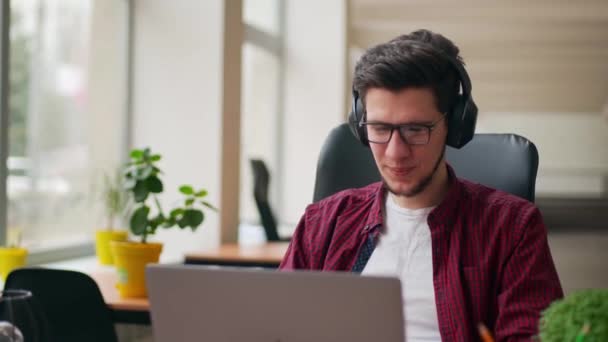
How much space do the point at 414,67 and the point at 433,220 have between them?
292 millimetres

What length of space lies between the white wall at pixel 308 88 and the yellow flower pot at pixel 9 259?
9.76 ft

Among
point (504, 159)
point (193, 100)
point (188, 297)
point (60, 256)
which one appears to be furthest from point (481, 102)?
point (188, 297)

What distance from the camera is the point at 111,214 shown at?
10.5 ft

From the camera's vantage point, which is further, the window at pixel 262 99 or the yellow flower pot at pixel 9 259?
the window at pixel 262 99

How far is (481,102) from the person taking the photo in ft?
30.0

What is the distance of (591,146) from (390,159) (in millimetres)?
9349

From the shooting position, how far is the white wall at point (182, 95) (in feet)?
11.5

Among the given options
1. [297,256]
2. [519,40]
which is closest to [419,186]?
[297,256]

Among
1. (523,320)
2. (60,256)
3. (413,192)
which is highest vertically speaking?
(413,192)

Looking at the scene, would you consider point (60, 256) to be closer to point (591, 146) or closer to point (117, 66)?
point (117, 66)

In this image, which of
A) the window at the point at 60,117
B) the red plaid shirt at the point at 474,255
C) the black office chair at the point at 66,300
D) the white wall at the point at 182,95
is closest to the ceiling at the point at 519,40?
the white wall at the point at 182,95

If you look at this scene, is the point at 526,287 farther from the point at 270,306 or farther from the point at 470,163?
the point at 270,306

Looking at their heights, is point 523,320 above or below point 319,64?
below

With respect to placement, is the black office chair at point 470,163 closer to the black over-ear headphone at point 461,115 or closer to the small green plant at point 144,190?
the black over-ear headphone at point 461,115
